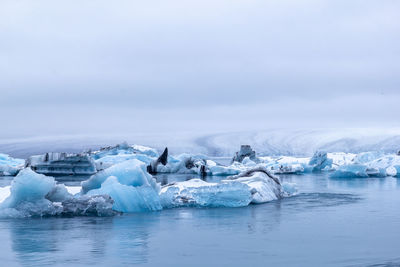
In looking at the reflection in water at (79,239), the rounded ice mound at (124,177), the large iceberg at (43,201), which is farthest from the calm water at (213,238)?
the rounded ice mound at (124,177)

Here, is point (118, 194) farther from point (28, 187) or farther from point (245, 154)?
point (245, 154)

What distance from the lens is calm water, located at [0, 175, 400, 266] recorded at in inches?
298

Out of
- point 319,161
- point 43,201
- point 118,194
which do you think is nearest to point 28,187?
point 43,201

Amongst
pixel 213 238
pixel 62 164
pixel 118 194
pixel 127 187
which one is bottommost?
pixel 213 238

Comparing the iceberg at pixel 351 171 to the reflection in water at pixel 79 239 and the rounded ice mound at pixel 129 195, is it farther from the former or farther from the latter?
the reflection in water at pixel 79 239

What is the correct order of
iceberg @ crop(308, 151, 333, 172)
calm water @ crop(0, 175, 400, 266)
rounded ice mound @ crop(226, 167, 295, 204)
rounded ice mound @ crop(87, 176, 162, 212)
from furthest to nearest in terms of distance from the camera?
iceberg @ crop(308, 151, 333, 172), rounded ice mound @ crop(226, 167, 295, 204), rounded ice mound @ crop(87, 176, 162, 212), calm water @ crop(0, 175, 400, 266)

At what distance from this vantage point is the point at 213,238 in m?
9.38

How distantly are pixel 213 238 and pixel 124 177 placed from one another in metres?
3.88

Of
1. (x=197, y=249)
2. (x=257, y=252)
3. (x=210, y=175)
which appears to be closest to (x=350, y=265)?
(x=257, y=252)

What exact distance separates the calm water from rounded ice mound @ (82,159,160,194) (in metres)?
0.79

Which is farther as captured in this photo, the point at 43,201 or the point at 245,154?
the point at 245,154

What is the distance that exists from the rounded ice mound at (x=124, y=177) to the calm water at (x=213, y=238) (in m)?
0.79

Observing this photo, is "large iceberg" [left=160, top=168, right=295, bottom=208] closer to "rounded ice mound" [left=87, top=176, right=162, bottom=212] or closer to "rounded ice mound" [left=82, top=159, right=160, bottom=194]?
"rounded ice mound" [left=87, top=176, right=162, bottom=212]

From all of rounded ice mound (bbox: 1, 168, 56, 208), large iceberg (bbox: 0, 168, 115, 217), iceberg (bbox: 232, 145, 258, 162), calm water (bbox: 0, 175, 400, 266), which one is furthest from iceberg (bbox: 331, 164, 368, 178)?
rounded ice mound (bbox: 1, 168, 56, 208)
